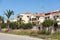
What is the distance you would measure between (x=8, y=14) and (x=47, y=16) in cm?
1879

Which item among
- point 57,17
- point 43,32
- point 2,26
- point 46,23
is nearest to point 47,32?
point 43,32

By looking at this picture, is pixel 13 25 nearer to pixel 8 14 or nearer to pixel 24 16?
pixel 8 14

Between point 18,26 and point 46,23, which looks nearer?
point 46,23

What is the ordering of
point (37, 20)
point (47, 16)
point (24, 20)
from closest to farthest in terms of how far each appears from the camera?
point (47, 16), point (37, 20), point (24, 20)

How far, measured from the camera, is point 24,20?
126250mm

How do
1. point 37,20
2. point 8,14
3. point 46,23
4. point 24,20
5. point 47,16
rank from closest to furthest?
point 46,23
point 8,14
point 47,16
point 37,20
point 24,20

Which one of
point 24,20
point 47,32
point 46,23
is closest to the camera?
point 47,32

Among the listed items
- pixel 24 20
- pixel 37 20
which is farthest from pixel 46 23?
pixel 24 20

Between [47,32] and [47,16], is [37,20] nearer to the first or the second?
[47,16]

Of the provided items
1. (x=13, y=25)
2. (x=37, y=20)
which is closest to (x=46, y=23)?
(x=13, y=25)

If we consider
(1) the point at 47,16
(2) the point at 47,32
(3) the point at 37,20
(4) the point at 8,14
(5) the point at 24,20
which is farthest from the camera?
(5) the point at 24,20

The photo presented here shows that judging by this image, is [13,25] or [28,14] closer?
[13,25]

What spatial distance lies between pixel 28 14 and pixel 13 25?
32225 millimetres

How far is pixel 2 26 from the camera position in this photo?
104 m
